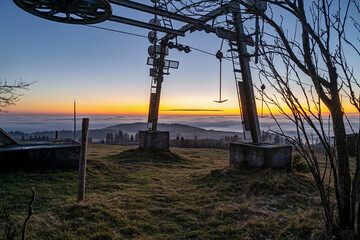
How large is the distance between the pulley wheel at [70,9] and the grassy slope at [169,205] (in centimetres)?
406

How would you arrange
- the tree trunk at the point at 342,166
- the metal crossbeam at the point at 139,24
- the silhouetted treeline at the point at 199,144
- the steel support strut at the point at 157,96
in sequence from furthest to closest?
the silhouetted treeline at the point at 199,144
the steel support strut at the point at 157,96
the metal crossbeam at the point at 139,24
the tree trunk at the point at 342,166

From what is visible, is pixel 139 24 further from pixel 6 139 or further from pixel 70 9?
pixel 6 139

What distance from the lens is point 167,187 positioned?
685 cm

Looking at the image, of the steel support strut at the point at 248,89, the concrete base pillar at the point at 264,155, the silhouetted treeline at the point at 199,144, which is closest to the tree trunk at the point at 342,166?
the concrete base pillar at the point at 264,155

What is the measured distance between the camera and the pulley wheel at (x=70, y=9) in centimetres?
518

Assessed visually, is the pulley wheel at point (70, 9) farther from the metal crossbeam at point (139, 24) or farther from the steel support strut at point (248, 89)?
the steel support strut at point (248, 89)

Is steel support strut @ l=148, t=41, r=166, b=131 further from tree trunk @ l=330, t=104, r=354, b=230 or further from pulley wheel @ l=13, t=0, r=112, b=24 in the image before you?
tree trunk @ l=330, t=104, r=354, b=230

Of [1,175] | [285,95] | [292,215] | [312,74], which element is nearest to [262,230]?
[292,215]

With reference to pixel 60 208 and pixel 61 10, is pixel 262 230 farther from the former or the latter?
pixel 61 10

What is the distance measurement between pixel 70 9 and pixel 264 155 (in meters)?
6.83

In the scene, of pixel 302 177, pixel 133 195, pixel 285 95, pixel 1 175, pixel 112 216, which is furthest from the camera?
pixel 302 177

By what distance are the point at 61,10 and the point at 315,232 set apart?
6585 millimetres

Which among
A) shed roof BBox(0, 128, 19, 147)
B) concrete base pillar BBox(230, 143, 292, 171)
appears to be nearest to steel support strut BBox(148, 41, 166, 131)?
concrete base pillar BBox(230, 143, 292, 171)

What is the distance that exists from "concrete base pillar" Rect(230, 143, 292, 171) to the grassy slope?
1.25ft
